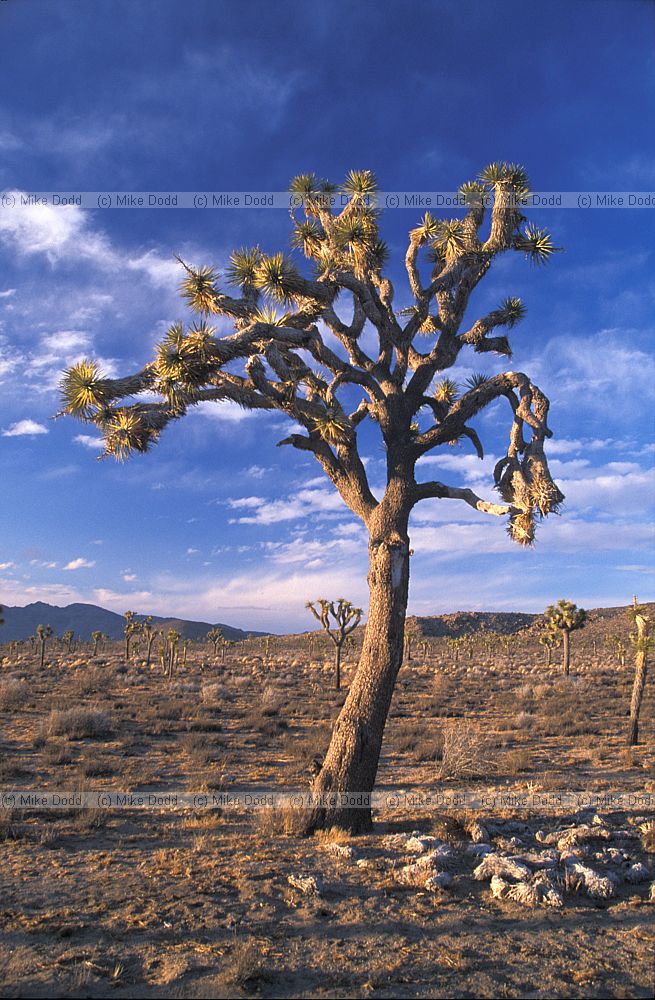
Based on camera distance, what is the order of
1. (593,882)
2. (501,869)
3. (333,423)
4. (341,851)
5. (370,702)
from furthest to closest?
1. (333,423)
2. (370,702)
3. (341,851)
4. (501,869)
5. (593,882)

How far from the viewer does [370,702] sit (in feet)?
28.6

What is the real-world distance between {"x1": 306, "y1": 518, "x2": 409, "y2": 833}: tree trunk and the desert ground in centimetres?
43

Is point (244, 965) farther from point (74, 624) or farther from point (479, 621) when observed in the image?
point (74, 624)

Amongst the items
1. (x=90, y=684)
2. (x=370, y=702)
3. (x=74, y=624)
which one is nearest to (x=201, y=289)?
(x=370, y=702)

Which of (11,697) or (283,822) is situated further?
(11,697)

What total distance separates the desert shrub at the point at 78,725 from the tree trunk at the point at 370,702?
9609 mm

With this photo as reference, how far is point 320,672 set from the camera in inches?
1545

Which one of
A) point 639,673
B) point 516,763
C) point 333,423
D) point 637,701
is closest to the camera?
point 333,423

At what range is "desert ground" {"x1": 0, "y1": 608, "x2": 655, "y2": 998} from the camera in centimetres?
452

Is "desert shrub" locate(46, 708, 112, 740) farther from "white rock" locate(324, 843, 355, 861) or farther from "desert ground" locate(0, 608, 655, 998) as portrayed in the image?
"white rock" locate(324, 843, 355, 861)

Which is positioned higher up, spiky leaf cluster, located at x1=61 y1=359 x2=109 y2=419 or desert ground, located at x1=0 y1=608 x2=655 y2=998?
spiky leaf cluster, located at x1=61 y1=359 x2=109 y2=419

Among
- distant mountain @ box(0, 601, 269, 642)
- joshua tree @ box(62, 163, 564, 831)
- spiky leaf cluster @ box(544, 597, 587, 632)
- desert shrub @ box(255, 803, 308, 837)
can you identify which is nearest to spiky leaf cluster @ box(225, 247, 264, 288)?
joshua tree @ box(62, 163, 564, 831)

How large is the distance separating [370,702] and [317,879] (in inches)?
107

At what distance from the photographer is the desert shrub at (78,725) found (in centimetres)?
1552
